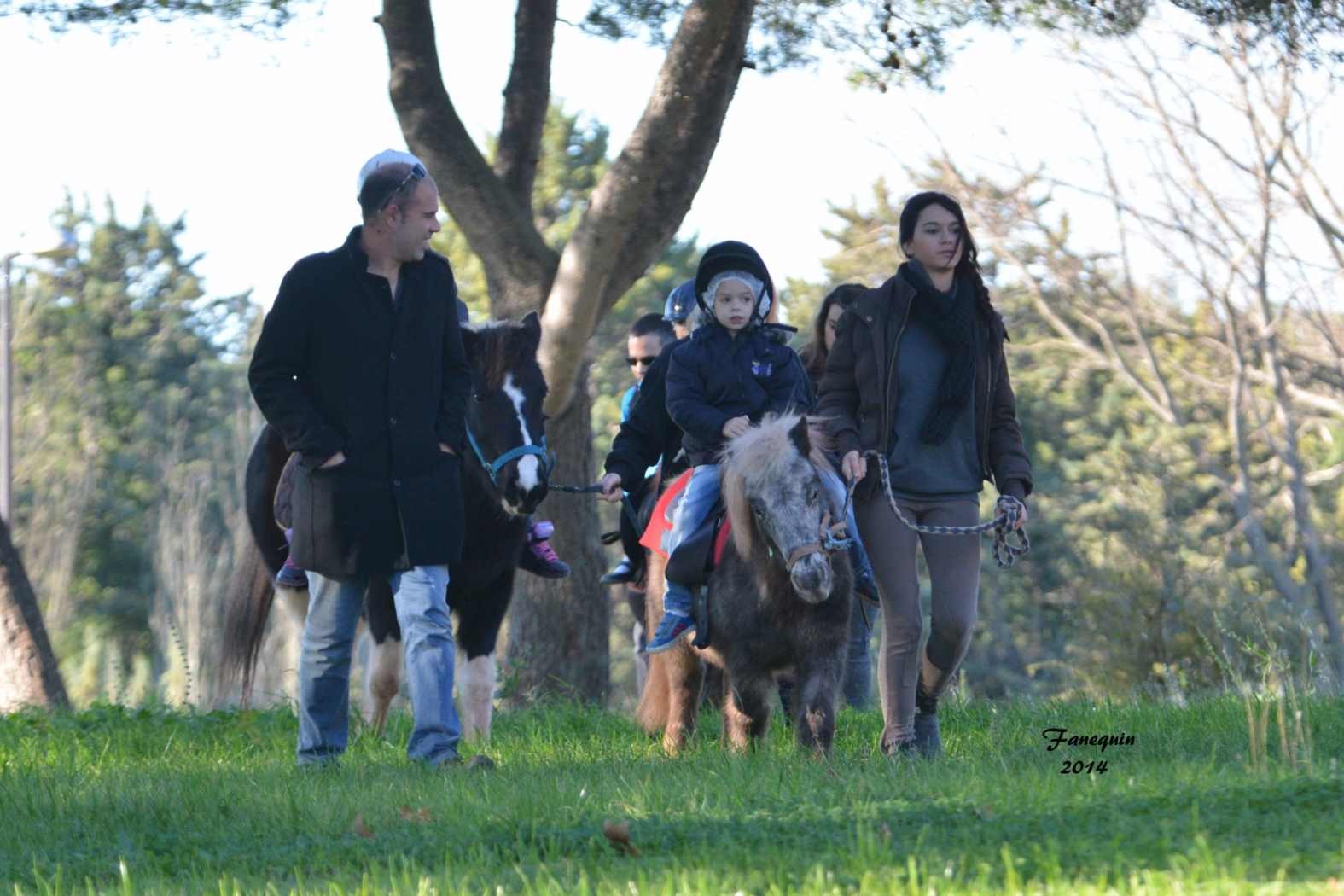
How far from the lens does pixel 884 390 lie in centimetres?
800

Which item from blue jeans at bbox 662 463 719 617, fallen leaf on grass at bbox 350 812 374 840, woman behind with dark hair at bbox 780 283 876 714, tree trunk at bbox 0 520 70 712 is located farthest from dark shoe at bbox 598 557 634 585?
tree trunk at bbox 0 520 70 712

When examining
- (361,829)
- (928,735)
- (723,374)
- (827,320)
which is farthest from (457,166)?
(361,829)

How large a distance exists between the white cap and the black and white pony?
1.55 meters

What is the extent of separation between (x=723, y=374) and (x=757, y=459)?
89 cm

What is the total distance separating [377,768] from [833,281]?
3481 cm

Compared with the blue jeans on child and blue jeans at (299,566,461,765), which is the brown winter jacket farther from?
blue jeans at (299,566,461,765)

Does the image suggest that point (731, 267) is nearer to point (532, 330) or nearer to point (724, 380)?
point (724, 380)

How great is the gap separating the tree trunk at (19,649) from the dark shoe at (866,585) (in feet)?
22.9

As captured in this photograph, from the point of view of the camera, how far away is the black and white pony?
891 centimetres

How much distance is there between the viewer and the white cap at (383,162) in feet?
25.2

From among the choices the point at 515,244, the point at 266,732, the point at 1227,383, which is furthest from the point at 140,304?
the point at 266,732

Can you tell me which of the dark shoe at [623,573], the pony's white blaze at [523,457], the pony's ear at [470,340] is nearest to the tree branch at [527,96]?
the dark shoe at [623,573]

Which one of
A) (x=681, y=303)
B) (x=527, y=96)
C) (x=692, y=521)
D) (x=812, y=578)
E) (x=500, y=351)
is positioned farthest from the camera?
(x=527, y=96)

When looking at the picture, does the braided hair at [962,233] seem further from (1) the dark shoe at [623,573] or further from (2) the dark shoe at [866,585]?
(1) the dark shoe at [623,573]
